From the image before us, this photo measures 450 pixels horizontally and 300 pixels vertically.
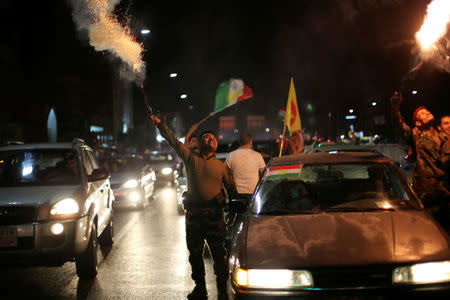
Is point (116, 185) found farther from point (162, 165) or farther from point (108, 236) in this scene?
point (162, 165)

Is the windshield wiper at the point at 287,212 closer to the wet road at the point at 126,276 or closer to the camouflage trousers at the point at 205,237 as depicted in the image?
the camouflage trousers at the point at 205,237

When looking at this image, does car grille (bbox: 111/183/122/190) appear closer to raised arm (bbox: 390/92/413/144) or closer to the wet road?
the wet road

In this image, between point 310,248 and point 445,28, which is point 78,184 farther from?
point 445,28

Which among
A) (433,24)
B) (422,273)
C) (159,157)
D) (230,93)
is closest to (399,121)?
(433,24)

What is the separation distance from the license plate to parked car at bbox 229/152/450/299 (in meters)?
2.79

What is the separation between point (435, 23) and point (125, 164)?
10.2 m

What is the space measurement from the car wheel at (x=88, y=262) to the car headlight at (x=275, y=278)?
3.65 m

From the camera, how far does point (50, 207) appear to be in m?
Result: 6.45

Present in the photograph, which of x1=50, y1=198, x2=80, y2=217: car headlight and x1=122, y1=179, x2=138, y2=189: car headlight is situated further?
x1=122, y1=179, x2=138, y2=189: car headlight

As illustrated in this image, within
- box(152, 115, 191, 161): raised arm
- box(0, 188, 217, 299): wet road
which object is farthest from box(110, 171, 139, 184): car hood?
box(152, 115, 191, 161): raised arm

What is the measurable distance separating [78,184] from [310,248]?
411 centimetres

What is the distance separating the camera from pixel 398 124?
7.44 meters

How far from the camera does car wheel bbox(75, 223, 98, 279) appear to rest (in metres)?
7.05

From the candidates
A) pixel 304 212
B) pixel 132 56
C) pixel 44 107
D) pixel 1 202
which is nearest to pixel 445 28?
pixel 132 56
